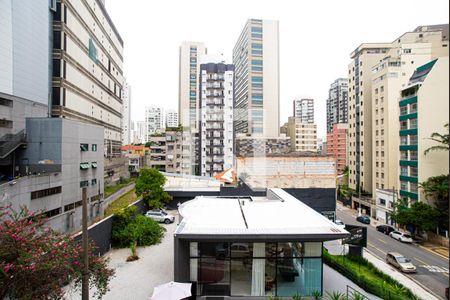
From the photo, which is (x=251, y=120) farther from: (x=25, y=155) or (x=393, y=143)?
(x=25, y=155)

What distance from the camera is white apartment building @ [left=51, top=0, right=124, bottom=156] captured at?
22.2 metres


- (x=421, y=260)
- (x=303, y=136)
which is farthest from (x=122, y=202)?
(x=303, y=136)

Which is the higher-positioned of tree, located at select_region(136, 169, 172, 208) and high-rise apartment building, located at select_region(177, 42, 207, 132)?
high-rise apartment building, located at select_region(177, 42, 207, 132)

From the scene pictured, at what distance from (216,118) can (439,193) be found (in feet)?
107

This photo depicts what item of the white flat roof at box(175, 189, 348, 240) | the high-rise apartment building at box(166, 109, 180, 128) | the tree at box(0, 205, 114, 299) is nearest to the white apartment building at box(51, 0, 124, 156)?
the white flat roof at box(175, 189, 348, 240)

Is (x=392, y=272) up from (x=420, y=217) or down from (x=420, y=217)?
down

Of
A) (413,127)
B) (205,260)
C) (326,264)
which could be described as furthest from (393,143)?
(205,260)

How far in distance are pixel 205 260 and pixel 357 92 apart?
1699 inches

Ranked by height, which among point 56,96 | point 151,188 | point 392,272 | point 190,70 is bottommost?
point 392,272

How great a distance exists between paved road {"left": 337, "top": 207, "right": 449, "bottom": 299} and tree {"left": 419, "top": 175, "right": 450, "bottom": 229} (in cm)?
347

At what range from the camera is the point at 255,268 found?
1030cm

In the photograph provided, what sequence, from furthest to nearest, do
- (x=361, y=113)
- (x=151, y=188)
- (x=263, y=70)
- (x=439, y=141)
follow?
(x=263, y=70) → (x=361, y=113) → (x=151, y=188) → (x=439, y=141)

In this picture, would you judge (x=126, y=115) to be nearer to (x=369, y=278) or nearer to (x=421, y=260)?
(x=421, y=260)

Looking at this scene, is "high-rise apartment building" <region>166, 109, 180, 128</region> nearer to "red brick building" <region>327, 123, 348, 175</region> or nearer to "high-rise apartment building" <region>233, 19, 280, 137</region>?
"high-rise apartment building" <region>233, 19, 280, 137</region>
